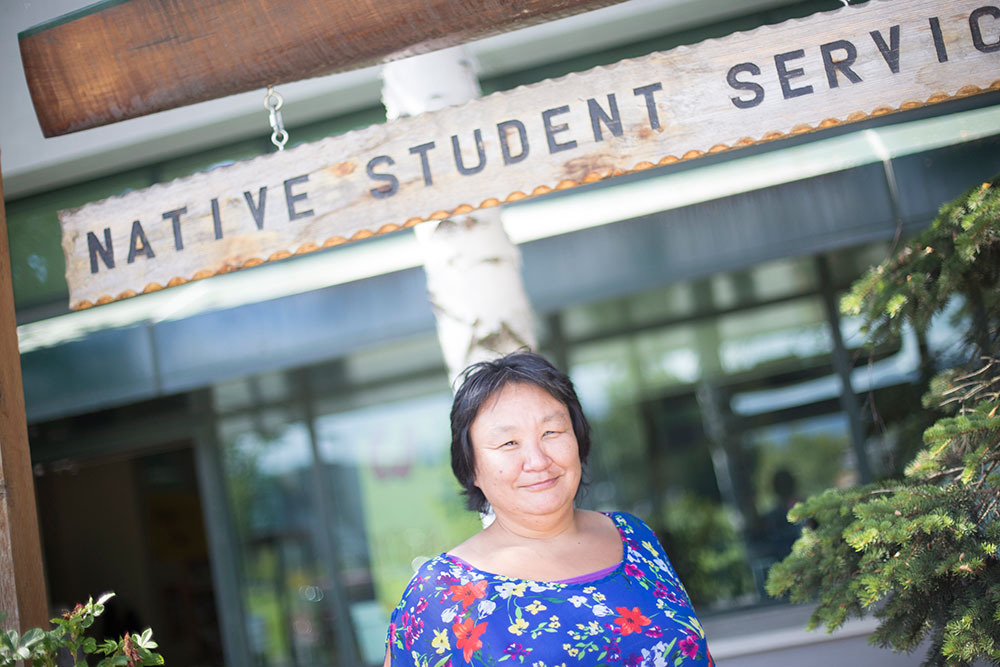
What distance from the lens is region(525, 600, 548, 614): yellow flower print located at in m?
1.94

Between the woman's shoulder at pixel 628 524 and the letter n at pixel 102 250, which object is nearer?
the woman's shoulder at pixel 628 524

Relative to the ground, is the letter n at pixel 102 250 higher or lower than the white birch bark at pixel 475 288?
higher

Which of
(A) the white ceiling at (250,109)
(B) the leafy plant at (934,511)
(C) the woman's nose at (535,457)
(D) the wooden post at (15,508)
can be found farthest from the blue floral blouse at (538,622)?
(A) the white ceiling at (250,109)

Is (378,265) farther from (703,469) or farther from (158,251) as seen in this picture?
(703,469)

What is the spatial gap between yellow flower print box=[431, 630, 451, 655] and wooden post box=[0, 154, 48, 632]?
1.04 metres

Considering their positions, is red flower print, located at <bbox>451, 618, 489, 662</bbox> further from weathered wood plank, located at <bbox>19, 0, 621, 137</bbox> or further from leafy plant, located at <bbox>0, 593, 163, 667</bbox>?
weathered wood plank, located at <bbox>19, 0, 621, 137</bbox>

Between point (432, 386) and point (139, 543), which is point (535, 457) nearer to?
point (432, 386)

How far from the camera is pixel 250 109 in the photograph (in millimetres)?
5434

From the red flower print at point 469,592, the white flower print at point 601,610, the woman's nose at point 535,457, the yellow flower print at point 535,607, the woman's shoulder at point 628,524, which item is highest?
the woman's nose at point 535,457

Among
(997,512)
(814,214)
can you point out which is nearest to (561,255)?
(814,214)

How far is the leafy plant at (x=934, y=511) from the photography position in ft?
7.93

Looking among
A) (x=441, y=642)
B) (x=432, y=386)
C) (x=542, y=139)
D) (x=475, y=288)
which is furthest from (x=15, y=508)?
(x=432, y=386)

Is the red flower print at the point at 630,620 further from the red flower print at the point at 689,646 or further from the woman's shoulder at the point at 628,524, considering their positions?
the woman's shoulder at the point at 628,524

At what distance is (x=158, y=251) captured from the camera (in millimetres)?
2410
